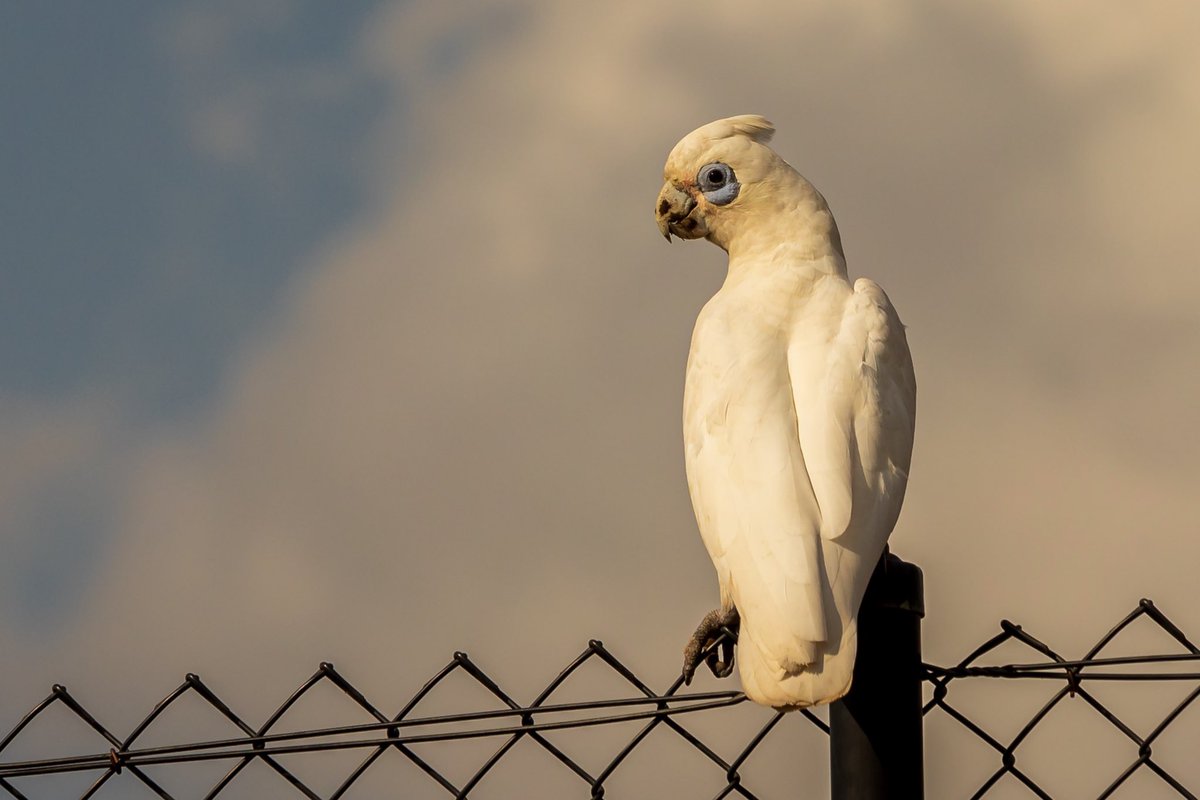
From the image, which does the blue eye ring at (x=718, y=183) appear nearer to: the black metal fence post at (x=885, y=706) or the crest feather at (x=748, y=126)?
the crest feather at (x=748, y=126)

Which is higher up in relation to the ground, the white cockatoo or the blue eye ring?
the blue eye ring

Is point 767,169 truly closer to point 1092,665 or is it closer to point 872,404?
point 872,404

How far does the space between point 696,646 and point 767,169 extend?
1716 mm

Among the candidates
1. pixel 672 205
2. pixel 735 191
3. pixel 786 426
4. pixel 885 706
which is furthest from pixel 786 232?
pixel 885 706

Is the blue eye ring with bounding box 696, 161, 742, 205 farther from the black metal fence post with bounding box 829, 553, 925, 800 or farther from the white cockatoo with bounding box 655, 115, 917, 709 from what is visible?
the black metal fence post with bounding box 829, 553, 925, 800

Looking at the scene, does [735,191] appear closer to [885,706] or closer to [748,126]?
[748,126]

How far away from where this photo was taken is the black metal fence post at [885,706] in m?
2.33

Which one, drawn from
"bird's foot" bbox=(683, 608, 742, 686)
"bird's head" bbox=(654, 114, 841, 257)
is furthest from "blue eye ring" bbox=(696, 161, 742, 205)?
"bird's foot" bbox=(683, 608, 742, 686)

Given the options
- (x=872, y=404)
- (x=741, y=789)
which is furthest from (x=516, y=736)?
(x=872, y=404)

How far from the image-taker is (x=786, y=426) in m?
3.23

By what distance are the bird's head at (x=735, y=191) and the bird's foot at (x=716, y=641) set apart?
1.40 meters

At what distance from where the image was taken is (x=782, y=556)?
2861mm

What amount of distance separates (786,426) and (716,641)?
51cm

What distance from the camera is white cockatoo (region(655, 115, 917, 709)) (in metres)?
2.70
